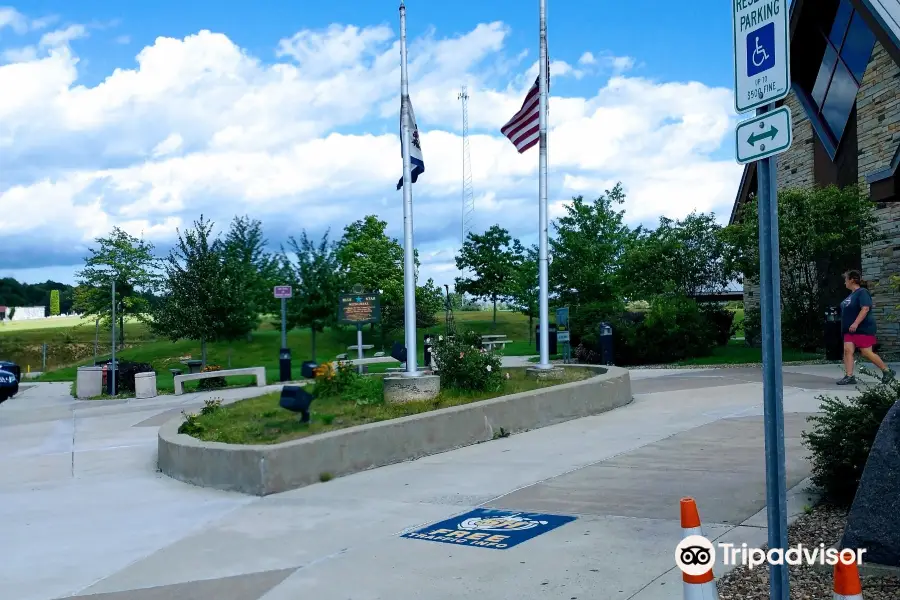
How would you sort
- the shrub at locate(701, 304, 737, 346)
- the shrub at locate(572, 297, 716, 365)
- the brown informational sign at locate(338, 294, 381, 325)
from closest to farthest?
1. the shrub at locate(572, 297, 716, 365)
2. the brown informational sign at locate(338, 294, 381, 325)
3. the shrub at locate(701, 304, 737, 346)

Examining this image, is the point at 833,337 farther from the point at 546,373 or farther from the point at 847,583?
the point at 847,583

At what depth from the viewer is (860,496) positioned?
4730 millimetres

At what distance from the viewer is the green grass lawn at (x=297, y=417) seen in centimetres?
959

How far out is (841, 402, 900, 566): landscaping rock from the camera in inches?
180

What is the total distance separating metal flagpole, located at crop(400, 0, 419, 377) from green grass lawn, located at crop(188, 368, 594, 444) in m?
0.71

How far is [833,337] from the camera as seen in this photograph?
64.6 feet

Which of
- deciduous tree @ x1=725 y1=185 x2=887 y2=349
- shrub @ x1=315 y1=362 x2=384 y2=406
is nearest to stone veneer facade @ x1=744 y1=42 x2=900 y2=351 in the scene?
deciduous tree @ x1=725 y1=185 x2=887 y2=349

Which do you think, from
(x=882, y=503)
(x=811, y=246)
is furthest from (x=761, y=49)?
(x=811, y=246)

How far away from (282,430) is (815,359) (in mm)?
14740

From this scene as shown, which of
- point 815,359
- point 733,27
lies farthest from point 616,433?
point 815,359

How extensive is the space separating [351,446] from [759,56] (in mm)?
6348

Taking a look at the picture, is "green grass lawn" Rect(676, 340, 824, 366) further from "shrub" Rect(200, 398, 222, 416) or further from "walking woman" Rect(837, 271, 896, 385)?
"shrub" Rect(200, 398, 222, 416)

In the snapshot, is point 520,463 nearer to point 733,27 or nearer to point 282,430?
point 282,430

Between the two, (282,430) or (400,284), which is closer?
(282,430)
